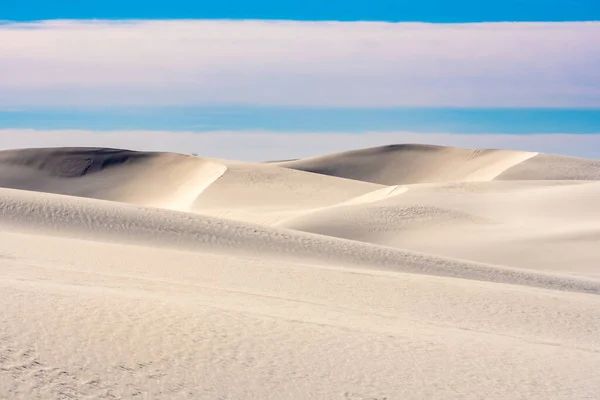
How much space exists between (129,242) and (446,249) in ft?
41.3

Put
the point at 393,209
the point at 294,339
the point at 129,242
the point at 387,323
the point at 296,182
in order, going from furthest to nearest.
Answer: the point at 296,182
the point at 393,209
the point at 129,242
the point at 387,323
the point at 294,339

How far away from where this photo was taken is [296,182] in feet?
183

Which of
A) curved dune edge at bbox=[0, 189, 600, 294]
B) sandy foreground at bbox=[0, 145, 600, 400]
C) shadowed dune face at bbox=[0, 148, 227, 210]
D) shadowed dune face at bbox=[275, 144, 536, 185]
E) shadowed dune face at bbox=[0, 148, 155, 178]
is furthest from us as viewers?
shadowed dune face at bbox=[275, 144, 536, 185]

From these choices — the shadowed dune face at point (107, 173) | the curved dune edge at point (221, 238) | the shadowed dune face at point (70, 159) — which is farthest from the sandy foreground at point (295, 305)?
the shadowed dune face at point (70, 159)

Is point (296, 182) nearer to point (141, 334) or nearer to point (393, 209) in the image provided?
point (393, 209)

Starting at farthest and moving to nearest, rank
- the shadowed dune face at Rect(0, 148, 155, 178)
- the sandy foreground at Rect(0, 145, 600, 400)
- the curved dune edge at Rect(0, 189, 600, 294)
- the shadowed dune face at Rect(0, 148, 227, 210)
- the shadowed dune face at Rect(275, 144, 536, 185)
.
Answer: the shadowed dune face at Rect(275, 144, 536, 185) → the shadowed dune face at Rect(0, 148, 155, 178) → the shadowed dune face at Rect(0, 148, 227, 210) → the curved dune edge at Rect(0, 189, 600, 294) → the sandy foreground at Rect(0, 145, 600, 400)

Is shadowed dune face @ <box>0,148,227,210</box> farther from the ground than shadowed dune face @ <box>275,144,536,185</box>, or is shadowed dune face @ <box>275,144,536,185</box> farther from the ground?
shadowed dune face @ <box>0,148,227,210</box>

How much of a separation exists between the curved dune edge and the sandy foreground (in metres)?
0.07

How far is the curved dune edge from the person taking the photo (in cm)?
1978

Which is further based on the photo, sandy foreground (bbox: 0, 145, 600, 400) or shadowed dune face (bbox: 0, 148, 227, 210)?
shadowed dune face (bbox: 0, 148, 227, 210)

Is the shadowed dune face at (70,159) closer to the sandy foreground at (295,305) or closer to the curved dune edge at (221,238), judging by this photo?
the sandy foreground at (295,305)

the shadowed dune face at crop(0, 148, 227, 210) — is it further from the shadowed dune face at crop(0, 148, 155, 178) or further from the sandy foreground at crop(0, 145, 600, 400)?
the sandy foreground at crop(0, 145, 600, 400)

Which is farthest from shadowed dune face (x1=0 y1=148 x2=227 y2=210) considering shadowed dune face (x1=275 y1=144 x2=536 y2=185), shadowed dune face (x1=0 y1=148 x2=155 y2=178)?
shadowed dune face (x1=275 y1=144 x2=536 y2=185)

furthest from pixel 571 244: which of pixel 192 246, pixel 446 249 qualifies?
pixel 192 246
